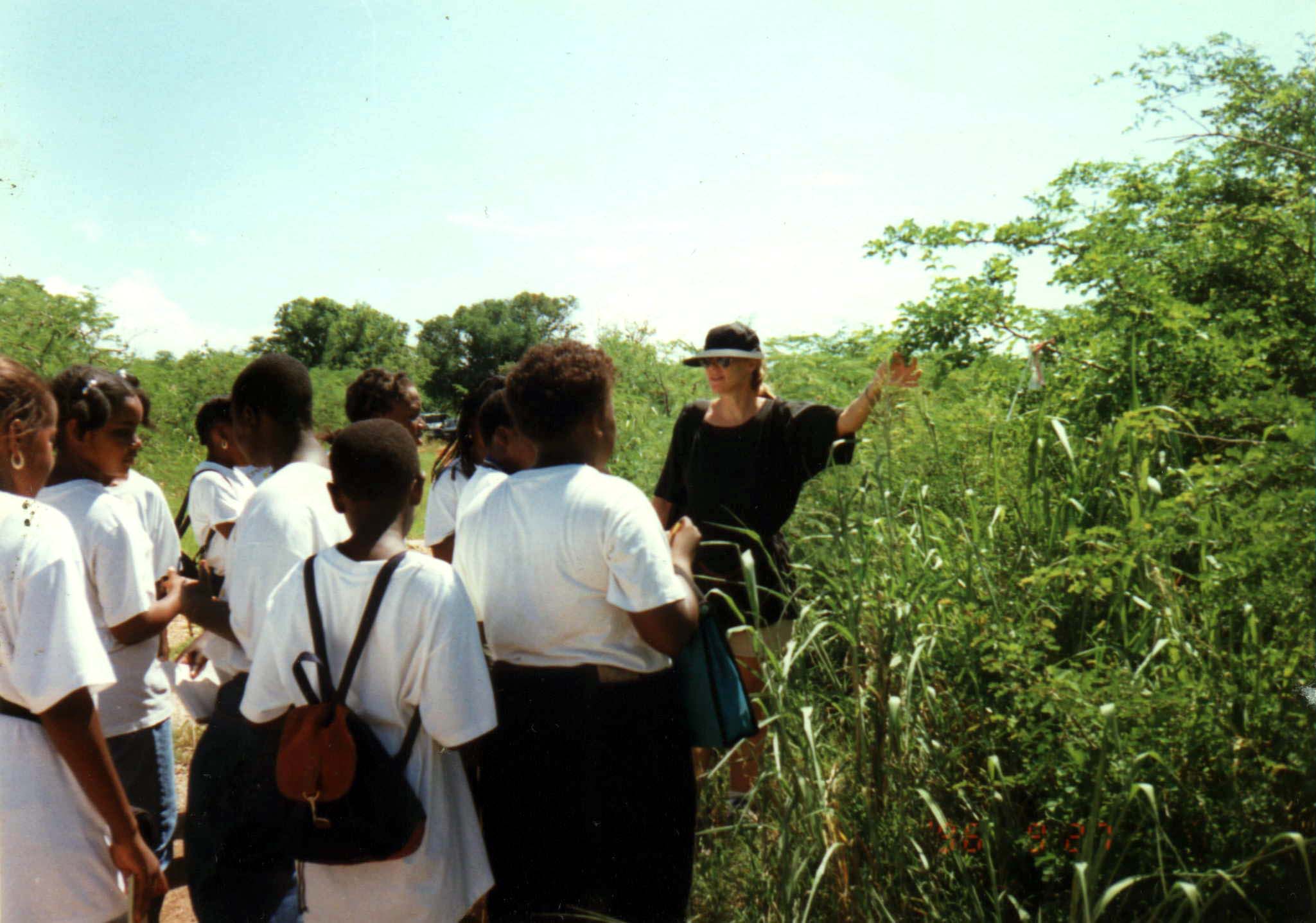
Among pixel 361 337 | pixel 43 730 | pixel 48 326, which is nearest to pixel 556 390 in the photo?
pixel 43 730

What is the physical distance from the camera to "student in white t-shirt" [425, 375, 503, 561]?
3760 millimetres

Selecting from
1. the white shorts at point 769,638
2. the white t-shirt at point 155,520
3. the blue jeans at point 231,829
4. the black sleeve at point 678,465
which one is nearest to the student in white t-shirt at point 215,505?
the white t-shirt at point 155,520

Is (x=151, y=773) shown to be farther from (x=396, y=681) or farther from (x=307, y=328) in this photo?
(x=307, y=328)

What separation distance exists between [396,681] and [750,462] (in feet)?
6.45

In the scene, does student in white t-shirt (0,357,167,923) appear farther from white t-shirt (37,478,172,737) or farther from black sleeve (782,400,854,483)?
black sleeve (782,400,854,483)

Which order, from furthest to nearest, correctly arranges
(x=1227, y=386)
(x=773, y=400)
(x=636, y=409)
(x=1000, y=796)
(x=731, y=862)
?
(x=636, y=409)
(x=773, y=400)
(x=731, y=862)
(x=1227, y=386)
(x=1000, y=796)

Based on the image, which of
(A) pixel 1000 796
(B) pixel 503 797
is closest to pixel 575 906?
(B) pixel 503 797

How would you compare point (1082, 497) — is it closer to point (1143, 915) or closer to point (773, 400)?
point (1143, 915)

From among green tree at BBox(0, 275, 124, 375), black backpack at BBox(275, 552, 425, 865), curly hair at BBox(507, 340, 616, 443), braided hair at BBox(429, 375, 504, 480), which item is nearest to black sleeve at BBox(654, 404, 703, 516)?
braided hair at BBox(429, 375, 504, 480)

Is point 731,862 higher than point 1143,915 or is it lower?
lower

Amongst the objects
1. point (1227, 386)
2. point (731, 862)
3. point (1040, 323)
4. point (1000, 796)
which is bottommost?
point (731, 862)

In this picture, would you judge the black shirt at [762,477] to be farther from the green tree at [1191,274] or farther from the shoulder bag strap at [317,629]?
the shoulder bag strap at [317,629]

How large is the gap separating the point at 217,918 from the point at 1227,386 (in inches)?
113

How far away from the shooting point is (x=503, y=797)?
232 cm
